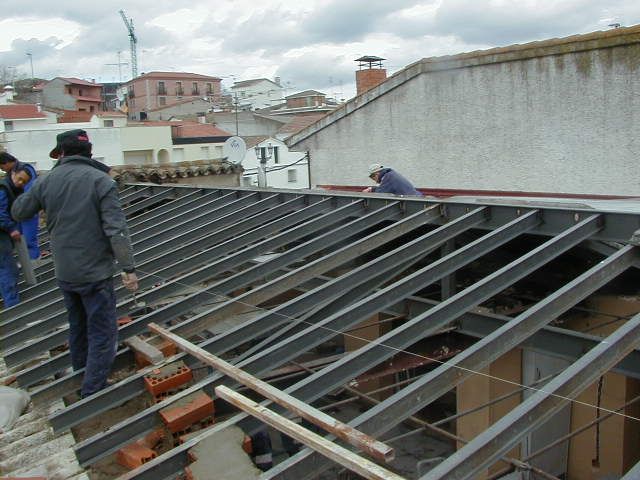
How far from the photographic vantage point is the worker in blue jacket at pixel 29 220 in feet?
19.5

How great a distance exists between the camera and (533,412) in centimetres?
275

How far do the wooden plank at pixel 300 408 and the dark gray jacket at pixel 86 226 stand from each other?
72 centimetres

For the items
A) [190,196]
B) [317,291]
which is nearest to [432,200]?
[317,291]

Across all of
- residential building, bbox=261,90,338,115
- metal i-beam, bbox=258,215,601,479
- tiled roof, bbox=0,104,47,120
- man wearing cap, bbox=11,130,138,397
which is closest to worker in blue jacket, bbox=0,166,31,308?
man wearing cap, bbox=11,130,138,397

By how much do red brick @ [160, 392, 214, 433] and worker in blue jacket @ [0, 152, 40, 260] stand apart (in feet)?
10.2

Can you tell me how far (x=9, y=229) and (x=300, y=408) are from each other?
4.24 m

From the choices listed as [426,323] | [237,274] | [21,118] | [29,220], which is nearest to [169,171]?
[29,220]

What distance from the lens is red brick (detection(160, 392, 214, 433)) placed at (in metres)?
3.39

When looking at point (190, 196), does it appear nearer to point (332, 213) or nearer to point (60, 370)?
point (332, 213)

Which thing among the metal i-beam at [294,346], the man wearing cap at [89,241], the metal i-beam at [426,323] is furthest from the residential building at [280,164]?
the man wearing cap at [89,241]

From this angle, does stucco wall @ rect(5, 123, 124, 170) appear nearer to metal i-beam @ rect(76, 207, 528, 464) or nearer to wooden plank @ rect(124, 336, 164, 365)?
wooden plank @ rect(124, 336, 164, 365)

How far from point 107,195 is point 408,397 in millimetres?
2301

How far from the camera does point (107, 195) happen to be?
12.9 ft

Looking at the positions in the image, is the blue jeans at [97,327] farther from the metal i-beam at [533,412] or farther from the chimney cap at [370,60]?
the chimney cap at [370,60]
